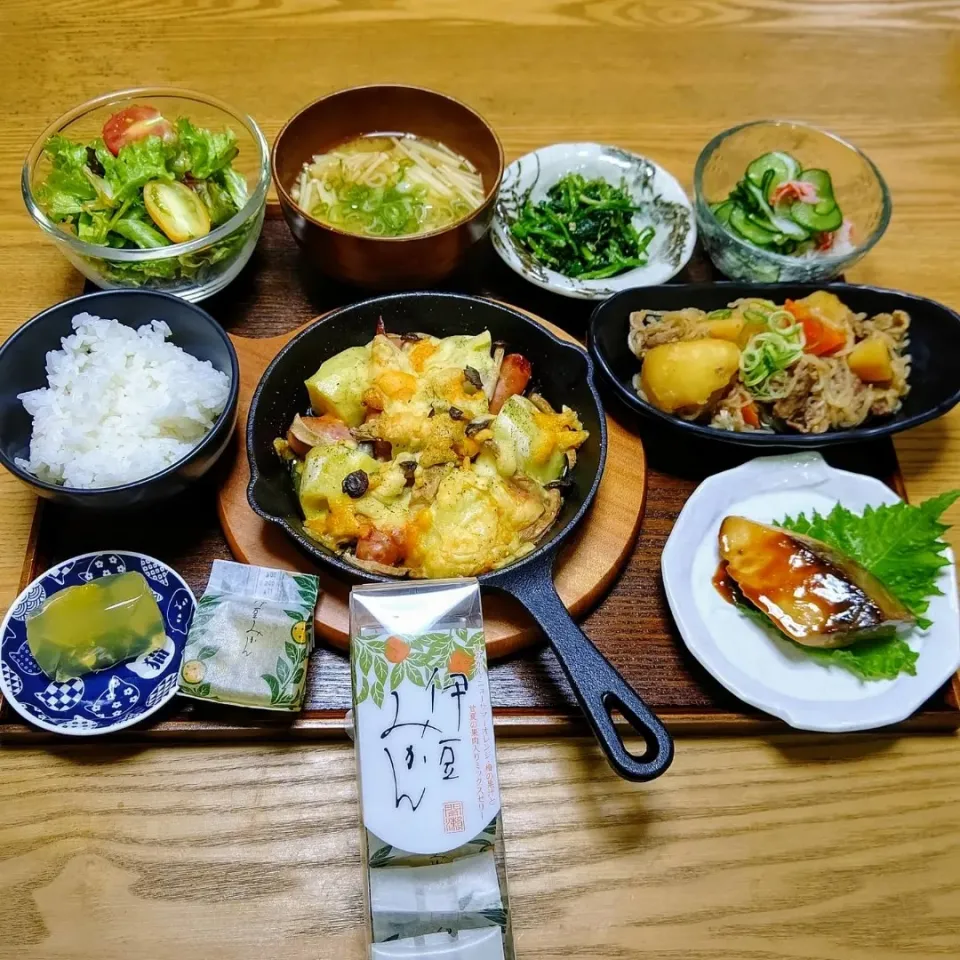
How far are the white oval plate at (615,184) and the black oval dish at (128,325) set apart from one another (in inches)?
36.3

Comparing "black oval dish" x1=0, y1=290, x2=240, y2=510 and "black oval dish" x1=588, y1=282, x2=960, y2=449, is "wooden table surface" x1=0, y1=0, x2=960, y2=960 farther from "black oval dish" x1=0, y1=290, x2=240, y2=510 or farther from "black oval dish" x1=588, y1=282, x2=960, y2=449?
"black oval dish" x1=0, y1=290, x2=240, y2=510

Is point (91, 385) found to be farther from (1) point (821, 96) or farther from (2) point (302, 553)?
(1) point (821, 96)

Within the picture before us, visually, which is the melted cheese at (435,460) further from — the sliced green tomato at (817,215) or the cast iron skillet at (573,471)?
the sliced green tomato at (817,215)

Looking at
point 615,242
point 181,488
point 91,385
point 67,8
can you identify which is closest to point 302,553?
point 181,488

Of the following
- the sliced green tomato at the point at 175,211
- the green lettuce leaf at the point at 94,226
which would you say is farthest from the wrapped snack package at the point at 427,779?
the green lettuce leaf at the point at 94,226

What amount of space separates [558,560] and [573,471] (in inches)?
9.1

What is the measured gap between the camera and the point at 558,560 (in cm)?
197

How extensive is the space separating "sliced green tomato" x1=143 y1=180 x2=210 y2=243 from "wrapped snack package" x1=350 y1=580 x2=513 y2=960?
1.27 metres

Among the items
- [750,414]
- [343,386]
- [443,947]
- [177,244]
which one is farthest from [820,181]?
[443,947]

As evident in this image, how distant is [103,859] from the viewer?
1.69 meters

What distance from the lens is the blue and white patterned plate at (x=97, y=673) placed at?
5.64 ft

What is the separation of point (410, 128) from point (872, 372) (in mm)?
1623

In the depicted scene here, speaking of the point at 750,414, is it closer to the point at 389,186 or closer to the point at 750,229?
the point at 750,229

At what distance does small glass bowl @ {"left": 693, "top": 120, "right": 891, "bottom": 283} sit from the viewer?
2408 millimetres
